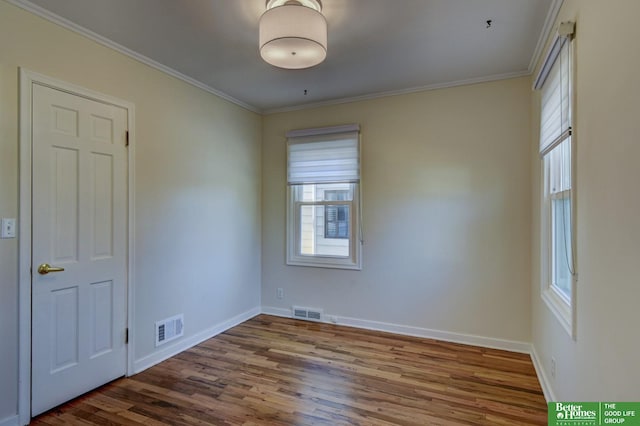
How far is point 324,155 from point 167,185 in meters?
1.77

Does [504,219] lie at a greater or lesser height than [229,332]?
greater

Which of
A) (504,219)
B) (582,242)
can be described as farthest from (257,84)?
(582,242)

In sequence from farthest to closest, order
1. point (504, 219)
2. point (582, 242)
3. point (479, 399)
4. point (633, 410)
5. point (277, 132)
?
point (277, 132) → point (504, 219) → point (479, 399) → point (582, 242) → point (633, 410)

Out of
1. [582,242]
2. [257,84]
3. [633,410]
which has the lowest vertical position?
[633,410]

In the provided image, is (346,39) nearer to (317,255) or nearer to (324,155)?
(324,155)

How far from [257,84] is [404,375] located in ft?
9.98

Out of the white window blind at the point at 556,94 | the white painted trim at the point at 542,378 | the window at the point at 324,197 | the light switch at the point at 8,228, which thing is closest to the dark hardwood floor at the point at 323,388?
the white painted trim at the point at 542,378

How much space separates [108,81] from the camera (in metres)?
2.65

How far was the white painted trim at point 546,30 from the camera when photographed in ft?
7.06

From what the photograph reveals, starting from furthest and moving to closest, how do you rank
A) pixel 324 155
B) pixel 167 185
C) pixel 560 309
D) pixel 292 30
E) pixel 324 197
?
pixel 324 197 → pixel 324 155 → pixel 167 185 → pixel 560 309 → pixel 292 30

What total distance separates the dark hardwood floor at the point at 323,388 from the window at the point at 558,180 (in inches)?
31.0

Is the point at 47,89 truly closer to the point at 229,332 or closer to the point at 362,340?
the point at 229,332

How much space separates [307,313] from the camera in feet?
13.7

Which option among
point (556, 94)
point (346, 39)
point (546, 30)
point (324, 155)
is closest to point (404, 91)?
point (324, 155)
